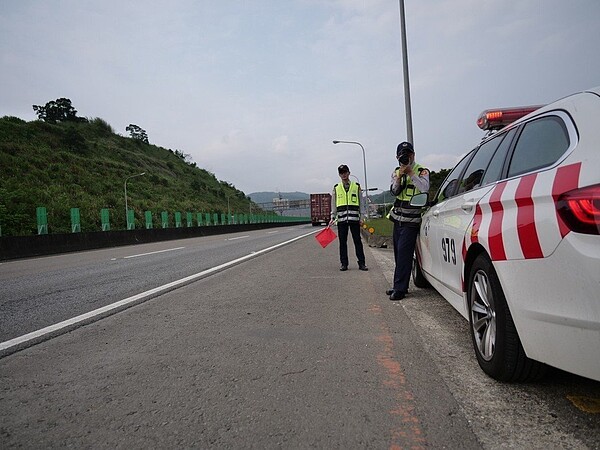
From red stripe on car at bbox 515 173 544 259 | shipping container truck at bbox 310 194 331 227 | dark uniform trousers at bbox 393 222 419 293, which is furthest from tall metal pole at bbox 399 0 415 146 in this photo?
shipping container truck at bbox 310 194 331 227

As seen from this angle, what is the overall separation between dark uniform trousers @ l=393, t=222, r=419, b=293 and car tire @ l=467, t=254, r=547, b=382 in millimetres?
2124

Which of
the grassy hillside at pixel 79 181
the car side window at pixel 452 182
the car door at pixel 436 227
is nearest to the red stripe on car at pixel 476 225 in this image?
the car door at pixel 436 227

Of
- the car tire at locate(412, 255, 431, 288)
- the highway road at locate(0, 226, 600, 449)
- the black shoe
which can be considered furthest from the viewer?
the car tire at locate(412, 255, 431, 288)

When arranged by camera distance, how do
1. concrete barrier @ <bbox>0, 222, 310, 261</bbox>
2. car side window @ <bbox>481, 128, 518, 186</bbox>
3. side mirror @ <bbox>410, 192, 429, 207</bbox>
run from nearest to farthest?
car side window @ <bbox>481, 128, 518, 186</bbox> → side mirror @ <bbox>410, 192, 429, 207</bbox> → concrete barrier @ <bbox>0, 222, 310, 261</bbox>

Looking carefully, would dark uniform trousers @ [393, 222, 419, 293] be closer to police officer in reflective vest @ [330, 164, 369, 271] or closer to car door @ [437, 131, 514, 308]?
car door @ [437, 131, 514, 308]

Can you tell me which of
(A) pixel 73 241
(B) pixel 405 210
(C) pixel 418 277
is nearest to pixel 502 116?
(B) pixel 405 210

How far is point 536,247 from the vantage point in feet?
7.25

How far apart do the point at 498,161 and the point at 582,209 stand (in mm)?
1400

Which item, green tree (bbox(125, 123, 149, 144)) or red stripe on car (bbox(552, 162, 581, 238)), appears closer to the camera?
→ red stripe on car (bbox(552, 162, 581, 238))

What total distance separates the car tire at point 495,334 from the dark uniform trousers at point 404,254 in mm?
2124

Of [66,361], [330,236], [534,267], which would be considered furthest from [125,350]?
[330,236]

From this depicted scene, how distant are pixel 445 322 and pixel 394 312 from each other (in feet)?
1.99

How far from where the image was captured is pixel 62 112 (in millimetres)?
71000

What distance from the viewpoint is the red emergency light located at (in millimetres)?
3959
